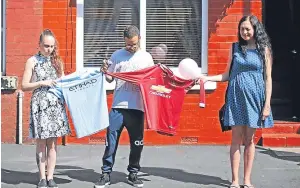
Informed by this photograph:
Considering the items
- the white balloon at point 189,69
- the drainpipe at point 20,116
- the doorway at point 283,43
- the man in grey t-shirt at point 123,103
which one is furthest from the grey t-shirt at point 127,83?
the doorway at point 283,43

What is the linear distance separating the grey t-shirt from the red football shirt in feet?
0.26

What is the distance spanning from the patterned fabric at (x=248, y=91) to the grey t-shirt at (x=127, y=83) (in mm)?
1077

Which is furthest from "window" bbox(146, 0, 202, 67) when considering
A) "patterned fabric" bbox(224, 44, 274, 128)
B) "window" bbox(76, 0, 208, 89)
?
"patterned fabric" bbox(224, 44, 274, 128)

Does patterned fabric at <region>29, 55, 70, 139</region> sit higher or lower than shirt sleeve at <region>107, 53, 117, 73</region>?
lower

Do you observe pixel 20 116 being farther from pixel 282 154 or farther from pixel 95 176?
pixel 282 154

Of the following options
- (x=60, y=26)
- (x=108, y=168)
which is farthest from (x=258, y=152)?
(x=60, y=26)

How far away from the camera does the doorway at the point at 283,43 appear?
1152cm

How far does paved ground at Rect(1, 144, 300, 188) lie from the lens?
7.26m

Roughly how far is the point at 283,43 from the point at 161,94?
18.8ft

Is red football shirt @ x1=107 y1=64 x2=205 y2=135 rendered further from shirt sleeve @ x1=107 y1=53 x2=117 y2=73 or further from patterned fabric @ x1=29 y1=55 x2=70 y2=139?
patterned fabric @ x1=29 y1=55 x2=70 y2=139

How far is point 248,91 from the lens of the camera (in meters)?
6.63

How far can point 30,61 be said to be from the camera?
263 inches

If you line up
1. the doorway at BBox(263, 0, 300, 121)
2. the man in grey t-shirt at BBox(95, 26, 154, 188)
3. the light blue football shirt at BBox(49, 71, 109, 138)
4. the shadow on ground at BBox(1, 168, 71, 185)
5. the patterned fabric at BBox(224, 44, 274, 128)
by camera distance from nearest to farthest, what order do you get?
1. the patterned fabric at BBox(224, 44, 274, 128)
2. the light blue football shirt at BBox(49, 71, 109, 138)
3. the man in grey t-shirt at BBox(95, 26, 154, 188)
4. the shadow on ground at BBox(1, 168, 71, 185)
5. the doorway at BBox(263, 0, 300, 121)

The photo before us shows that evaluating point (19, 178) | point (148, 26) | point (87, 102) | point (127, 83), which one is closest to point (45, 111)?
point (87, 102)
